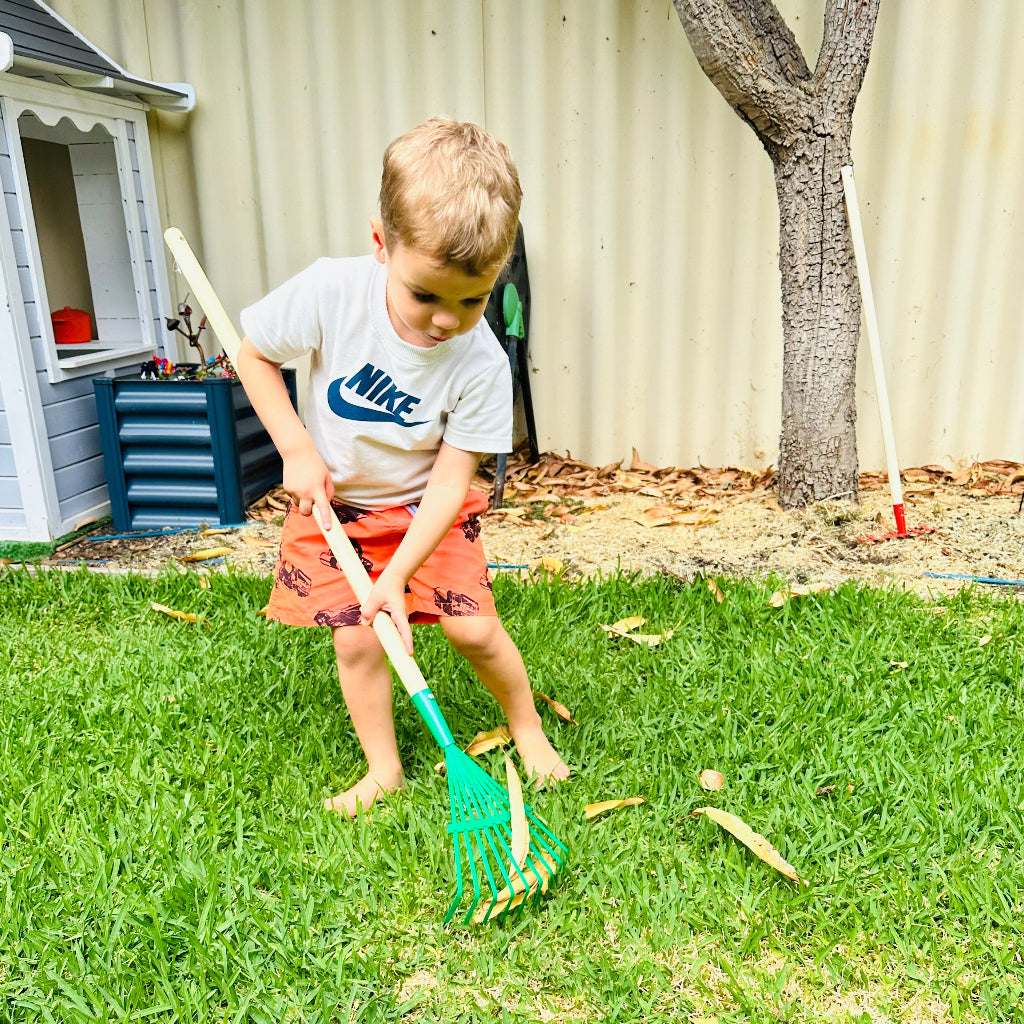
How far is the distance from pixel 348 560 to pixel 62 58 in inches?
104

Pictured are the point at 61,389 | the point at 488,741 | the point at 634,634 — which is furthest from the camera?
the point at 61,389

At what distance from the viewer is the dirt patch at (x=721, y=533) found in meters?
3.07

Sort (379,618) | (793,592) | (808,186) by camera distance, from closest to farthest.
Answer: (379,618) < (793,592) < (808,186)

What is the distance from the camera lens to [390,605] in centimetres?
175

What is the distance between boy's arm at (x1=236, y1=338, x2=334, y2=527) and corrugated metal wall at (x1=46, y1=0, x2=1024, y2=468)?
2409 mm

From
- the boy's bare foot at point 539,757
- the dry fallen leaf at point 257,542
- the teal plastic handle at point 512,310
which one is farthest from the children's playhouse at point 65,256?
the boy's bare foot at point 539,757

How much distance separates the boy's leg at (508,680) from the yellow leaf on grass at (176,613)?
A: 3.68 ft

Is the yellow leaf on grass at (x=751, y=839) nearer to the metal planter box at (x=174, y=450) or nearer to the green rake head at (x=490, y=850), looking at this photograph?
the green rake head at (x=490, y=850)

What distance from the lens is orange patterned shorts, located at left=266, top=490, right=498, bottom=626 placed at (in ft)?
6.41

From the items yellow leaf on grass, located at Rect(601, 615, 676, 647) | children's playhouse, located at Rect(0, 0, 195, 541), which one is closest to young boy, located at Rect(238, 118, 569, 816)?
yellow leaf on grass, located at Rect(601, 615, 676, 647)

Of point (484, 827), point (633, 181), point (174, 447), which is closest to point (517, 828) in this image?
point (484, 827)

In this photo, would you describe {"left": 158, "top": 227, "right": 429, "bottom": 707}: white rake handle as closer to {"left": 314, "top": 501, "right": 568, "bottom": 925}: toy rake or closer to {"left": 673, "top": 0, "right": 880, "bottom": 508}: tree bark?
{"left": 314, "top": 501, "right": 568, "bottom": 925}: toy rake

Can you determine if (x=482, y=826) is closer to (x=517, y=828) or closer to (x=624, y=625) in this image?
(x=517, y=828)

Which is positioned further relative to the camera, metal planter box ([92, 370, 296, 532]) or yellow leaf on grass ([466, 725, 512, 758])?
metal planter box ([92, 370, 296, 532])
